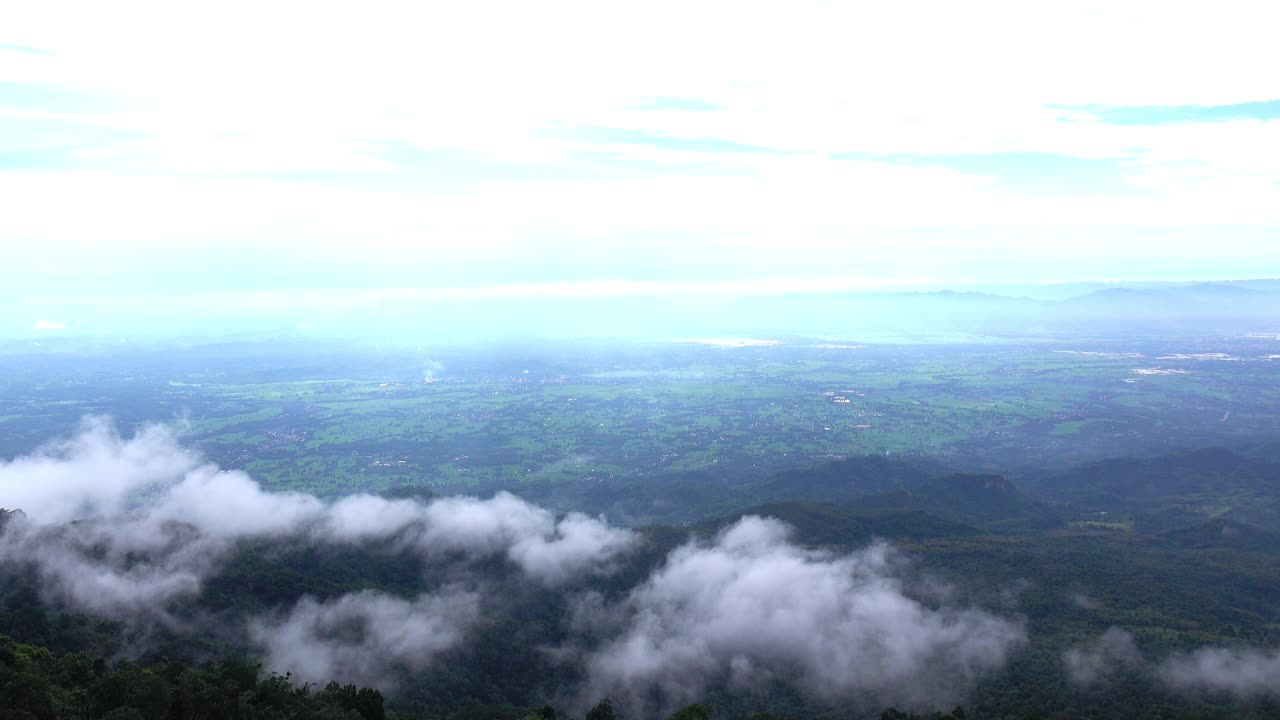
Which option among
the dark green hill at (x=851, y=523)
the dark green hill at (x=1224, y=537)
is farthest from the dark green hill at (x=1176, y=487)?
the dark green hill at (x=851, y=523)

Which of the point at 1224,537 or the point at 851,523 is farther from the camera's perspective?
the point at 851,523

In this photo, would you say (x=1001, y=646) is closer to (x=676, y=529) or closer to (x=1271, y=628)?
(x=1271, y=628)

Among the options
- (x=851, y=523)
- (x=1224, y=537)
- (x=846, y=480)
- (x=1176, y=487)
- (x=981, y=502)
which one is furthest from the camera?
(x=846, y=480)

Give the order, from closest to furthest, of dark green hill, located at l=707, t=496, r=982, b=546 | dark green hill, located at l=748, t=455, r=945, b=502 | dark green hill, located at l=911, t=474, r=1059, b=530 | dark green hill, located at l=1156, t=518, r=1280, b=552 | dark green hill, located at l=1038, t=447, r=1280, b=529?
dark green hill, located at l=1156, t=518, r=1280, b=552
dark green hill, located at l=707, t=496, r=982, b=546
dark green hill, located at l=911, t=474, r=1059, b=530
dark green hill, located at l=1038, t=447, r=1280, b=529
dark green hill, located at l=748, t=455, r=945, b=502

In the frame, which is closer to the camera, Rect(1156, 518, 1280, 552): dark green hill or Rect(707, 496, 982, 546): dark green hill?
Rect(1156, 518, 1280, 552): dark green hill

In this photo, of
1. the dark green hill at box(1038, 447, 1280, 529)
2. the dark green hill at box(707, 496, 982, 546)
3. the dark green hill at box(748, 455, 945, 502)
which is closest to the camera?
the dark green hill at box(707, 496, 982, 546)

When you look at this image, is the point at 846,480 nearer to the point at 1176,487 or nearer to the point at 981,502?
the point at 981,502

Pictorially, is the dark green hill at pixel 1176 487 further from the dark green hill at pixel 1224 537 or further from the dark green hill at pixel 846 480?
the dark green hill at pixel 846 480

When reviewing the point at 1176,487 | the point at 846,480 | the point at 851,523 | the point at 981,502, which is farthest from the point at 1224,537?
the point at 846,480

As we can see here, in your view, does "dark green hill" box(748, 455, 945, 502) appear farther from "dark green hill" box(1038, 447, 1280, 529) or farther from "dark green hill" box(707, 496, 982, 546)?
"dark green hill" box(707, 496, 982, 546)

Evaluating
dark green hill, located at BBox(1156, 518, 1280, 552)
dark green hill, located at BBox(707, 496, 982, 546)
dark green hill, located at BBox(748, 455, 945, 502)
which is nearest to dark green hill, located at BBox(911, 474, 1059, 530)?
dark green hill, located at BBox(748, 455, 945, 502)

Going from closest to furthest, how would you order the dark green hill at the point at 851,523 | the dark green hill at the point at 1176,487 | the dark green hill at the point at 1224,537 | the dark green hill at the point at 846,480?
the dark green hill at the point at 1224,537 → the dark green hill at the point at 851,523 → the dark green hill at the point at 1176,487 → the dark green hill at the point at 846,480
